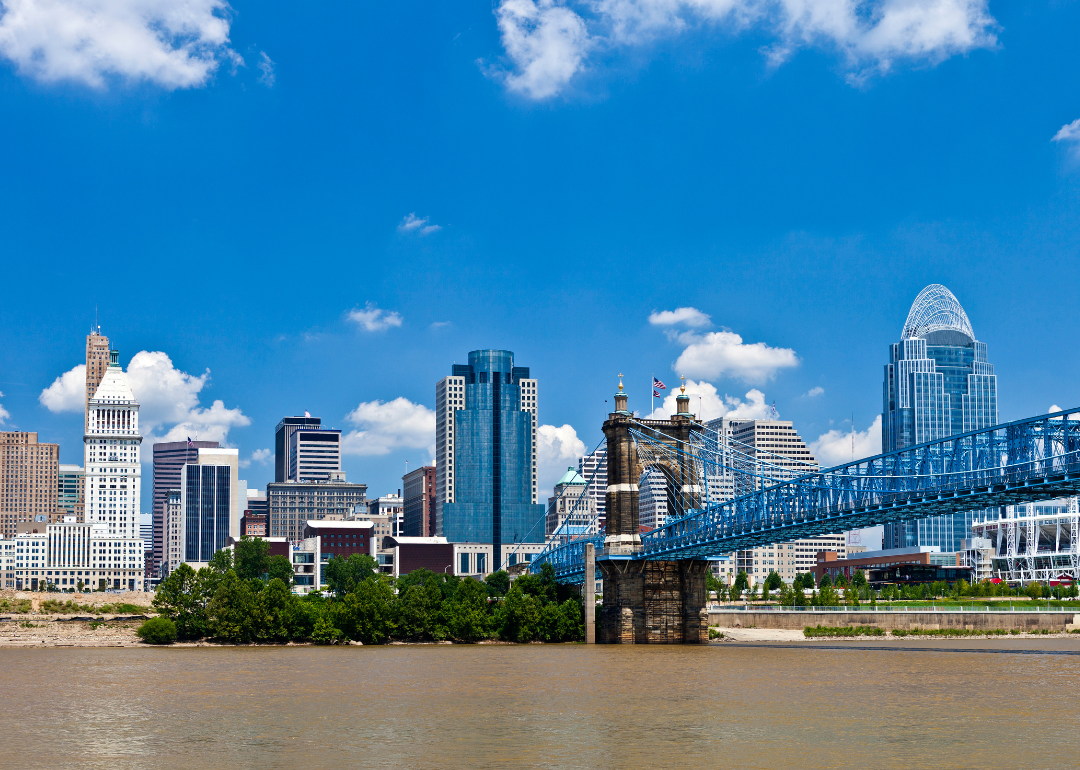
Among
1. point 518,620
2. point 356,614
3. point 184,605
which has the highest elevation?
point 184,605

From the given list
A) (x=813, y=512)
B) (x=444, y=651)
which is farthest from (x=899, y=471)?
(x=444, y=651)

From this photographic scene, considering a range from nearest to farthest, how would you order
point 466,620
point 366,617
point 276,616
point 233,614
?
point 233,614 → point 276,616 → point 366,617 → point 466,620

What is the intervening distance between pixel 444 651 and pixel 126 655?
70.8ft

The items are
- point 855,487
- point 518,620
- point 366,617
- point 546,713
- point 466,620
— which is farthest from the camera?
point 518,620

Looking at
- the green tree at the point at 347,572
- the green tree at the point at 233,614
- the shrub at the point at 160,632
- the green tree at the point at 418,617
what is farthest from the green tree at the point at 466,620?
the green tree at the point at 347,572

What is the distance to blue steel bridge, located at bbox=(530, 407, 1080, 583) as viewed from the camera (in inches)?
2704

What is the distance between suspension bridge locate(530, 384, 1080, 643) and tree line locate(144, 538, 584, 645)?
18.0 feet

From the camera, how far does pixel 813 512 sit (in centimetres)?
8638

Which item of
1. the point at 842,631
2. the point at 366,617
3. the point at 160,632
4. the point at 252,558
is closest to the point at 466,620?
the point at 366,617

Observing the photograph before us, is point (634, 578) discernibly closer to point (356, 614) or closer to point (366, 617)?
point (366, 617)

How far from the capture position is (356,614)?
3937 inches

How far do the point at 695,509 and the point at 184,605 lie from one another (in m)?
41.0

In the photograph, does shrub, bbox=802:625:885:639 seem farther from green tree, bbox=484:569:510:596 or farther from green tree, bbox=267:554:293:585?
green tree, bbox=267:554:293:585

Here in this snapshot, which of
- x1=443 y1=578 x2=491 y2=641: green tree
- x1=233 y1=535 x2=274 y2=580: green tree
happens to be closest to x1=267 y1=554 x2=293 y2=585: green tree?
x1=233 y1=535 x2=274 y2=580: green tree
